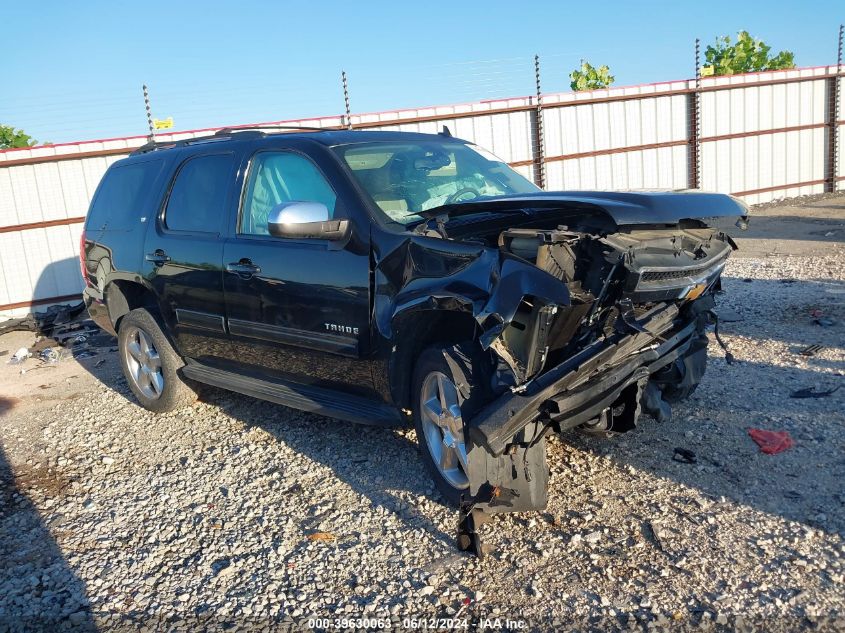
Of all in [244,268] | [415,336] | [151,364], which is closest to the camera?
[415,336]

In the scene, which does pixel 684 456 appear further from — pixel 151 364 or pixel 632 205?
pixel 151 364

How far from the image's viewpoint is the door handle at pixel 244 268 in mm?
4500

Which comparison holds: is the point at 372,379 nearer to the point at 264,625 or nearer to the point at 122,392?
the point at 264,625

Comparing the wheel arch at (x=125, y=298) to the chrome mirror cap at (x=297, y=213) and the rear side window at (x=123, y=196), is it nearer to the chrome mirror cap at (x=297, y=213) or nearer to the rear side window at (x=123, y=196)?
the rear side window at (x=123, y=196)

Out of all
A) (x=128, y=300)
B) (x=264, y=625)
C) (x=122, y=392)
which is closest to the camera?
(x=264, y=625)

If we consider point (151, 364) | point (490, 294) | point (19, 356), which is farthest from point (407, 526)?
point (19, 356)

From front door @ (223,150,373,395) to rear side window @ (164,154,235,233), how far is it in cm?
26

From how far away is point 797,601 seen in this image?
8.70ft

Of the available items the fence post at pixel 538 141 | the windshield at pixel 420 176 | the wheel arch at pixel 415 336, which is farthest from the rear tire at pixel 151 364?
the fence post at pixel 538 141

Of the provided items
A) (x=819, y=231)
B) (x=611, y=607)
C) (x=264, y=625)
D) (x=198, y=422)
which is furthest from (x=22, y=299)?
(x=819, y=231)

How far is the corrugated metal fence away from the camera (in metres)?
11.0

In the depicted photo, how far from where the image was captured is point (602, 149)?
15.1m

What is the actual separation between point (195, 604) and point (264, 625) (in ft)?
1.31

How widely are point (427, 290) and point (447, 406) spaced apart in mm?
570
